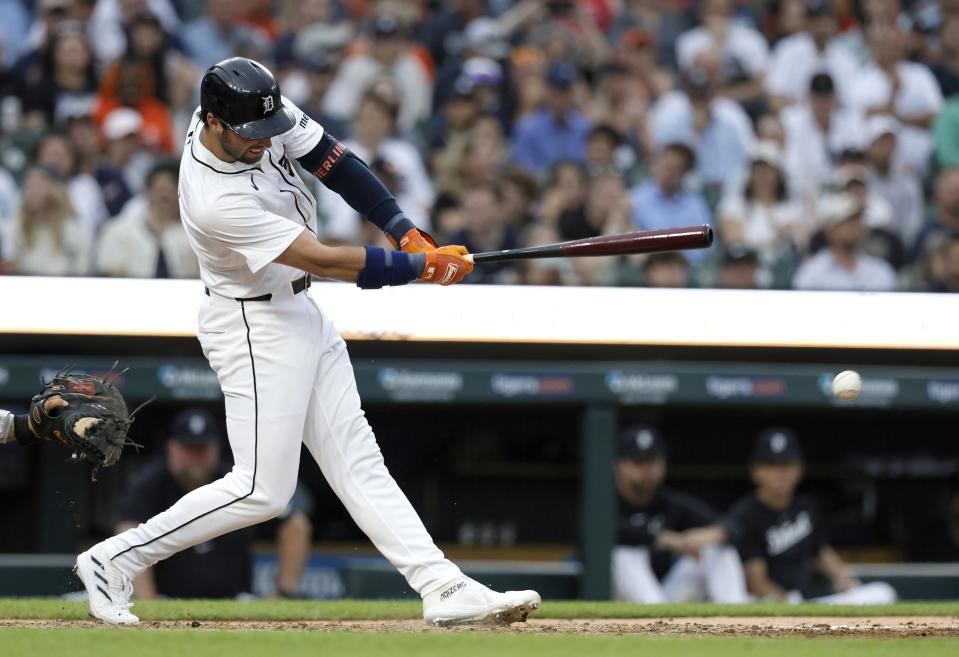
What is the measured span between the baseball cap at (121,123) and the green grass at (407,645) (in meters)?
4.64

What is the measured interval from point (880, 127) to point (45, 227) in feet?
16.1

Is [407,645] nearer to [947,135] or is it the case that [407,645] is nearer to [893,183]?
[893,183]

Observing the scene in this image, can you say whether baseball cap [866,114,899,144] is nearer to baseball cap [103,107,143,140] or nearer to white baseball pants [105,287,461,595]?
baseball cap [103,107,143,140]

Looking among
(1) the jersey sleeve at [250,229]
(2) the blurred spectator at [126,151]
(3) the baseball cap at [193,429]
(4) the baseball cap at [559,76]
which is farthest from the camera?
(4) the baseball cap at [559,76]

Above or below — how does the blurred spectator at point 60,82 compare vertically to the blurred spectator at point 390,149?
above

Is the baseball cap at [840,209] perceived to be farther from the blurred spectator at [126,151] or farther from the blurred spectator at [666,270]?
the blurred spectator at [126,151]

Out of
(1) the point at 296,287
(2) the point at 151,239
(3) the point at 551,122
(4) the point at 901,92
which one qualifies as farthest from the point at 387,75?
(1) the point at 296,287

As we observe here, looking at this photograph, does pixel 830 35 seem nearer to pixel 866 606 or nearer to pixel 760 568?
pixel 760 568

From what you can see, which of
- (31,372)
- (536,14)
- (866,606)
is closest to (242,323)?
(31,372)

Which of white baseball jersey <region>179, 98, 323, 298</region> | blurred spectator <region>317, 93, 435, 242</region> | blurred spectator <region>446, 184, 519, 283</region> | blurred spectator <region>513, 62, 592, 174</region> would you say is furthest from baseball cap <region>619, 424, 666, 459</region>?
blurred spectator <region>513, 62, 592, 174</region>

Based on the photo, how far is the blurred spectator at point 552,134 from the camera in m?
8.62

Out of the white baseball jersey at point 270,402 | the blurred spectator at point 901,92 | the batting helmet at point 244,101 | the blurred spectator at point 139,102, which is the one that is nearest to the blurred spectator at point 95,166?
the blurred spectator at point 139,102

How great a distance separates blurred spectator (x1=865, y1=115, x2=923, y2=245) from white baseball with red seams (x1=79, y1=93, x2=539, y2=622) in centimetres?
527

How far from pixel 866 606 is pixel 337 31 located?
5.55m
